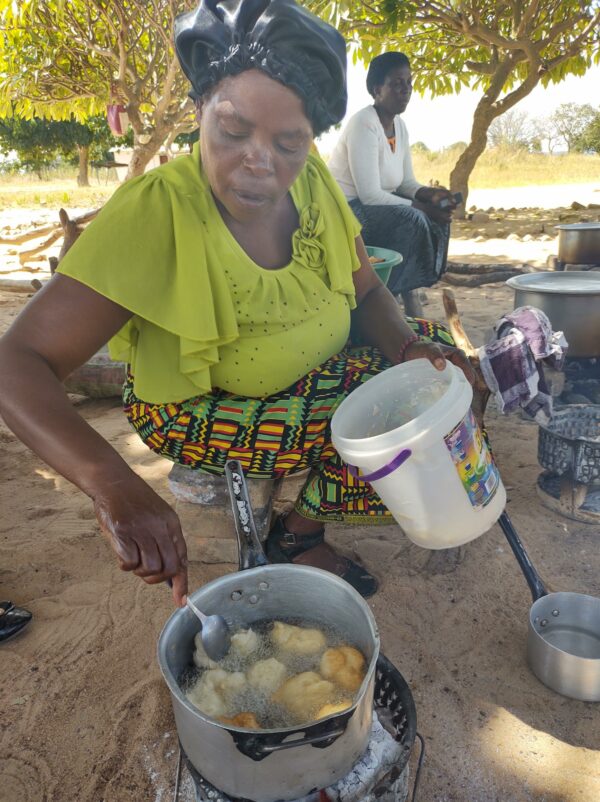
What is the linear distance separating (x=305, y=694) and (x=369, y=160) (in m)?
3.32

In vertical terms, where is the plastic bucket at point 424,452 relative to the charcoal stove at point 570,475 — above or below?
above

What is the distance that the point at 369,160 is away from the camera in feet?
12.2

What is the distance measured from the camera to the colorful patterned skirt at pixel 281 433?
1.62 m

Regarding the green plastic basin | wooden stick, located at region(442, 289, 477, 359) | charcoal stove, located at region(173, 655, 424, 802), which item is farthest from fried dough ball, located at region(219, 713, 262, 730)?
the green plastic basin

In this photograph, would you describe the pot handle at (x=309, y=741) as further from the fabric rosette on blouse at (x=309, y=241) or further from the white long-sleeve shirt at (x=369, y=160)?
the white long-sleeve shirt at (x=369, y=160)

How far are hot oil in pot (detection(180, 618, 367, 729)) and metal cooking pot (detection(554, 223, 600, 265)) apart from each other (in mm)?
3557

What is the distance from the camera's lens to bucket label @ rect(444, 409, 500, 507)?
1380mm

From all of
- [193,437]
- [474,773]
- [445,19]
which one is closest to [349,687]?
[474,773]

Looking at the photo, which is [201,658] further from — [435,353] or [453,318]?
[453,318]

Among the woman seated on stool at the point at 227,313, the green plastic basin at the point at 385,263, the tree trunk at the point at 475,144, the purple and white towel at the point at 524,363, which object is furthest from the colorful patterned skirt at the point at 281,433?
the tree trunk at the point at 475,144

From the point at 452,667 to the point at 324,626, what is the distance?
20.5 inches

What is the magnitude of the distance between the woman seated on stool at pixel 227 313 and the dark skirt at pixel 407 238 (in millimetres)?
1975

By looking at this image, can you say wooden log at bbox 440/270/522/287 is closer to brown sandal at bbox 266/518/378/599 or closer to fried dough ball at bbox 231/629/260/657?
brown sandal at bbox 266/518/378/599

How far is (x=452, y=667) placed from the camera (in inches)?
64.8
